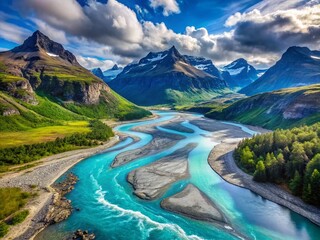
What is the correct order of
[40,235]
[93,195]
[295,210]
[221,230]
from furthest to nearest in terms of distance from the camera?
[93,195], [295,210], [221,230], [40,235]

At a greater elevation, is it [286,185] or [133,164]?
[286,185]

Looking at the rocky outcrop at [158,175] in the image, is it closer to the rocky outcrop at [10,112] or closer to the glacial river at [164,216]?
the glacial river at [164,216]

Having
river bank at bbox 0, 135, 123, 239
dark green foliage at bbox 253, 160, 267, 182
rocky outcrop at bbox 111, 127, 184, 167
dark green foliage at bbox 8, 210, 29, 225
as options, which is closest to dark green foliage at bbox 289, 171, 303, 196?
dark green foliage at bbox 253, 160, 267, 182

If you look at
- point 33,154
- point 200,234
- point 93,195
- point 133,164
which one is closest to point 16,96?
point 33,154

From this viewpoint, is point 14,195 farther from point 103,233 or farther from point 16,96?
point 16,96

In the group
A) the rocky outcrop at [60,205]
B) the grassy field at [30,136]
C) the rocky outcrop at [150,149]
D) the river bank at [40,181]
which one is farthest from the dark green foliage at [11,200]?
the grassy field at [30,136]

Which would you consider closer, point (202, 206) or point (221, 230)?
point (221, 230)

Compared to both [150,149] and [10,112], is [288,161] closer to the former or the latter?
[150,149]
